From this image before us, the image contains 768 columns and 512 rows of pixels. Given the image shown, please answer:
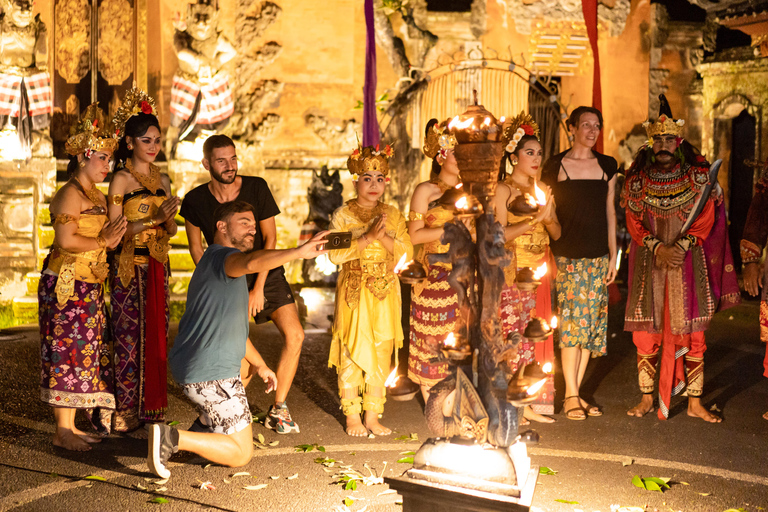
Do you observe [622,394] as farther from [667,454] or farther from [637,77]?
[637,77]

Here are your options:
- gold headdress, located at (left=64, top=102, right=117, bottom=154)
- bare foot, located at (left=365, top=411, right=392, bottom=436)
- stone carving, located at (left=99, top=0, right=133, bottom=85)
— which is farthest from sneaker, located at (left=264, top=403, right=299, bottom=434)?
stone carving, located at (left=99, top=0, right=133, bottom=85)

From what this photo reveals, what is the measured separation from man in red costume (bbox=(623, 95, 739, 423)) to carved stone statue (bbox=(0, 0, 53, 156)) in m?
7.32

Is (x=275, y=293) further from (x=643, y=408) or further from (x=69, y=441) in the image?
(x=643, y=408)

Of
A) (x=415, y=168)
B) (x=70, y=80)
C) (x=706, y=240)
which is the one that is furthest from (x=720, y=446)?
(x=70, y=80)

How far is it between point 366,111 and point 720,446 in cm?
425

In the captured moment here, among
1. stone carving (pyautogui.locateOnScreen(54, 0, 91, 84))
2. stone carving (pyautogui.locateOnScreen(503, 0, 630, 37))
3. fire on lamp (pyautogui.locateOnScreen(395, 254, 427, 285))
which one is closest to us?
fire on lamp (pyautogui.locateOnScreen(395, 254, 427, 285))

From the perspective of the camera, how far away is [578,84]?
12164 mm

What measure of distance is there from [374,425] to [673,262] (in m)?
2.30

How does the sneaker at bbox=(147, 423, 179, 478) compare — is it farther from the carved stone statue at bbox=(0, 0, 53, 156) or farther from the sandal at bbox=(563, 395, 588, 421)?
the carved stone statue at bbox=(0, 0, 53, 156)

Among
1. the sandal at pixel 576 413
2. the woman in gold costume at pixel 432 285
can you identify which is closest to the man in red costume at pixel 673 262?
the sandal at pixel 576 413

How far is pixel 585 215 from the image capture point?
5738mm

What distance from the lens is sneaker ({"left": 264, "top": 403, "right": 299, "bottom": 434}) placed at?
5402 millimetres

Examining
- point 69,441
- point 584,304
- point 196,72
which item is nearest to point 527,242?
point 584,304

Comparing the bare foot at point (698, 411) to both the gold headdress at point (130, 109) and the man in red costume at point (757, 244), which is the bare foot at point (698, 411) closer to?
the man in red costume at point (757, 244)
